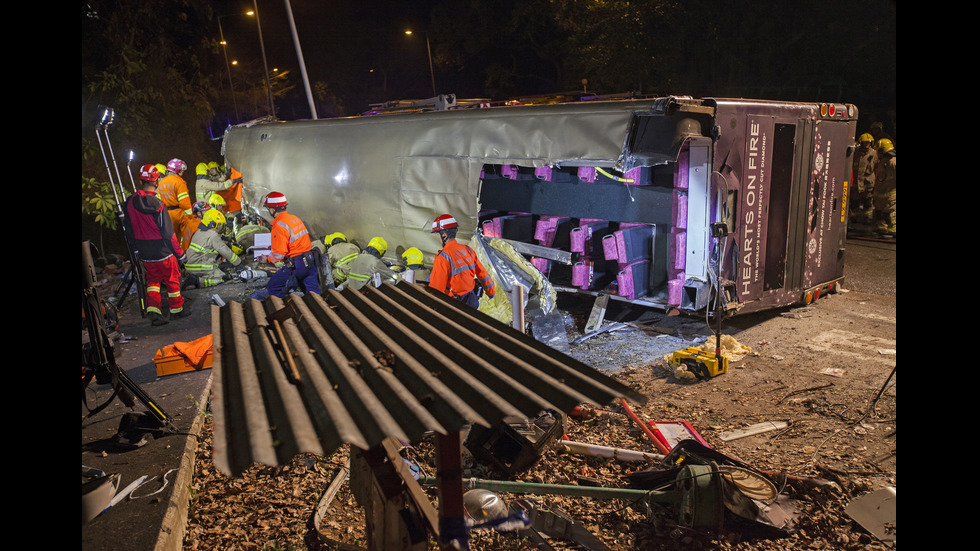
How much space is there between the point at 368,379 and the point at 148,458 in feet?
11.0

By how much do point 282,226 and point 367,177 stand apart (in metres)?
1.68

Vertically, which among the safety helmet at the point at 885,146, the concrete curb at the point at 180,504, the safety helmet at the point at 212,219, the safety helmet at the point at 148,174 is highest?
the safety helmet at the point at 885,146

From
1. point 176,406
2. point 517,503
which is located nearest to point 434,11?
point 176,406

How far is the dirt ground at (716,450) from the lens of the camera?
144 inches

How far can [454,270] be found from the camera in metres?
6.34

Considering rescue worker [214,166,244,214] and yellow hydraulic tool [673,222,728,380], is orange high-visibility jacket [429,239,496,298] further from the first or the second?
rescue worker [214,166,244,214]

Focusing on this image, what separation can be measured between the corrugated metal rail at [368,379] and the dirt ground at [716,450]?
4.98ft

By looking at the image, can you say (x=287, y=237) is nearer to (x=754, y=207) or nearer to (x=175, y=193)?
(x=175, y=193)

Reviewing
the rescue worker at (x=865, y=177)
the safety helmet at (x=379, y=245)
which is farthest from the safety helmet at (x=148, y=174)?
the rescue worker at (x=865, y=177)

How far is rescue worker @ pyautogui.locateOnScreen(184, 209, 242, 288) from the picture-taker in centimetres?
1065

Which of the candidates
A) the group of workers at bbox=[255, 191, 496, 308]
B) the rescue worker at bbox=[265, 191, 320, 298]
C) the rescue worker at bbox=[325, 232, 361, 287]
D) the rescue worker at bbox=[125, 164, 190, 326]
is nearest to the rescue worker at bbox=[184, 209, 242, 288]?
the rescue worker at bbox=[125, 164, 190, 326]

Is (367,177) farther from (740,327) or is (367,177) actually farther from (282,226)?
(740,327)

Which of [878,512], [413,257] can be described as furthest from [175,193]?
[878,512]

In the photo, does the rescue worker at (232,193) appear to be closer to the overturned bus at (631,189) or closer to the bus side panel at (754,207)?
the overturned bus at (631,189)
